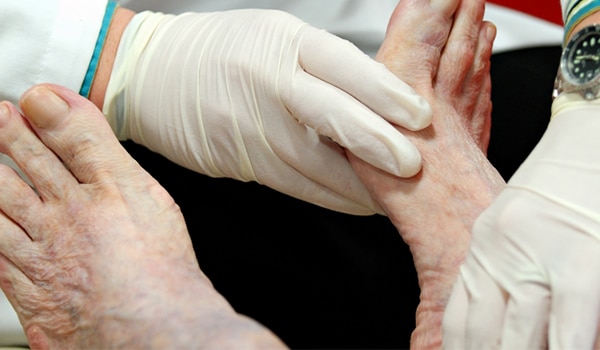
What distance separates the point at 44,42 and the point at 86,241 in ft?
1.00

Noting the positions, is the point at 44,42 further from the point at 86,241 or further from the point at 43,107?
the point at 86,241

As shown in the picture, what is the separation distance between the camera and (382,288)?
4.14 ft

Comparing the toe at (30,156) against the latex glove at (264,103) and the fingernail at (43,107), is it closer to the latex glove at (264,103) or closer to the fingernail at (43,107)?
the fingernail at (43,107)

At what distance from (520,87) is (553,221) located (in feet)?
1.66

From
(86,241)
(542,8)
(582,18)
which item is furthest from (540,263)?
(542,8)

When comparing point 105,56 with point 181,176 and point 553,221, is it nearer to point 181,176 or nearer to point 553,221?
point 181,176

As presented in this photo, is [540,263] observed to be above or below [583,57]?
below

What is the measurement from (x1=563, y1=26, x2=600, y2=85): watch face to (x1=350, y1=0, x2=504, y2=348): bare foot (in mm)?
182

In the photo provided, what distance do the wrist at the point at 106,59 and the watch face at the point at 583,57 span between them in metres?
0.65

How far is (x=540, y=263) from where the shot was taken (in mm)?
750

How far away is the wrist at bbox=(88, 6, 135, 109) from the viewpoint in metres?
1.06

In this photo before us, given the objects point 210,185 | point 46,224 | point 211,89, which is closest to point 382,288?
point 210,185

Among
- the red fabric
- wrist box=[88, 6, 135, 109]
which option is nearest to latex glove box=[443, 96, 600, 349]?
wrist box=[88, 6, 135, 109]

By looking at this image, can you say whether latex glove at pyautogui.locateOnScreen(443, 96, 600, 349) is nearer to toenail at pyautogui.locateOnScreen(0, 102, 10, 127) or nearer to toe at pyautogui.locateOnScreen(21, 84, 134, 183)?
toe at pyautogui.locateOnScreen(21, 84, 134, 183)
